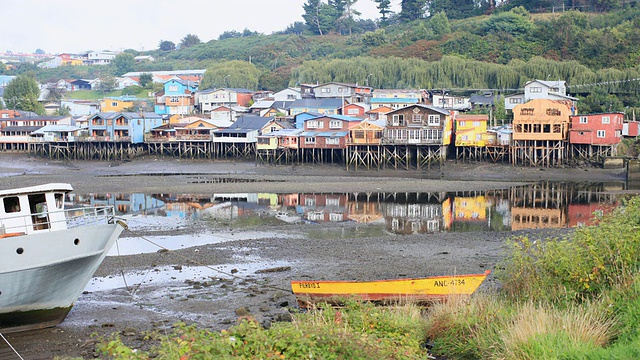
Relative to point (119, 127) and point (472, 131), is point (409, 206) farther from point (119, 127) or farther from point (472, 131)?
point (119, 127)

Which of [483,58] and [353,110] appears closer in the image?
[353,110]

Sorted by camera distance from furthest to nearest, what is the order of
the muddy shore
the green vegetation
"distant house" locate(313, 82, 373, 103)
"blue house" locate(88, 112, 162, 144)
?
1. "distant house" locate(313, 82, 373, 103)
2. "blue house" locate(88, 112, 162, 144)
3. the muddy shore
4. the green vegetation

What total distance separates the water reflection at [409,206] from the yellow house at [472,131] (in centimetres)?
1101

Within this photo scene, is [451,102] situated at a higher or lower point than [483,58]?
lower

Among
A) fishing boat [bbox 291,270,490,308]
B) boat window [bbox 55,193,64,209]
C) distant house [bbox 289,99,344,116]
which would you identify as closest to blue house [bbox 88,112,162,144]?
distant house [bbox 289,99,344,116]

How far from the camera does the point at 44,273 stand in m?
15.3

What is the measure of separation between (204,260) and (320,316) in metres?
11.2

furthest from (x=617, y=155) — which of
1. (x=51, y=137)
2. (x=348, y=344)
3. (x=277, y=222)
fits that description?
(x=51, y=137)

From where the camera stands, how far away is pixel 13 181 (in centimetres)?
4588

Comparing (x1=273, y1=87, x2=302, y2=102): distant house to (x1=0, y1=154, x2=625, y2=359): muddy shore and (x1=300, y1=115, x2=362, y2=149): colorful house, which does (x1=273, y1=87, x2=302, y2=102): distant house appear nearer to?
(x1=300, y1=115, x2=362, y2=149): colorful house

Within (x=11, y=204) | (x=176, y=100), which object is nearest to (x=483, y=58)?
(x=176, y=100)

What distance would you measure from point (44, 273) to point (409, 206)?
77.8ft

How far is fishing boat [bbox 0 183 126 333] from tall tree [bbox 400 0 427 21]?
11290 cm

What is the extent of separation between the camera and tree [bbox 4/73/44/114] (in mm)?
92938
